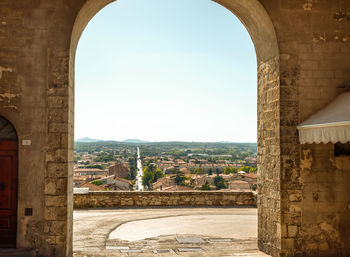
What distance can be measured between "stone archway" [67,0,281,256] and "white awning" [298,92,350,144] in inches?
23.3

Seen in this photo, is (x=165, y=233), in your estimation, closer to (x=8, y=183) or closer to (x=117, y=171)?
(x=8, y=183)

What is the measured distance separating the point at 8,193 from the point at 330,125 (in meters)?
5.86

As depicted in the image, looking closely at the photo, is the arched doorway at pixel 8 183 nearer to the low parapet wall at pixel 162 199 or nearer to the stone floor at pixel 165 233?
the stone floor at pixel 165 233

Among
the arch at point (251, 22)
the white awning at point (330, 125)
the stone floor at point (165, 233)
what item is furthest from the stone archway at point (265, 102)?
the stone floor at point (165, 233)

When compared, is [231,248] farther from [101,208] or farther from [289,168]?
[101,208]

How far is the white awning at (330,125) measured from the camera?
18.0 feet

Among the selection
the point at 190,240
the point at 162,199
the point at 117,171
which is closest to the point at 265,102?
the point at 190,240

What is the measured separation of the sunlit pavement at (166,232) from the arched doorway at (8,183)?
4.41 ft

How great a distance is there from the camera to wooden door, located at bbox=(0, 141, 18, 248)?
6219 mm

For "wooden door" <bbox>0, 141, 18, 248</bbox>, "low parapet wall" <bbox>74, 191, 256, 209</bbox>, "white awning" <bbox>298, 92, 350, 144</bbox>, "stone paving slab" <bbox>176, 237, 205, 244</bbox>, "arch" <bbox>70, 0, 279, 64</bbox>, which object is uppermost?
"arch" <bbox>70, 0, 279, 64</bbox>

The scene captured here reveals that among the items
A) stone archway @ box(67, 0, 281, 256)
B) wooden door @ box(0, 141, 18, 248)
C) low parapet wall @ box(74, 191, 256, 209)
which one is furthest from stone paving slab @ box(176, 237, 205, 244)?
low parapet wall @ box(74, 191, 256, 209)

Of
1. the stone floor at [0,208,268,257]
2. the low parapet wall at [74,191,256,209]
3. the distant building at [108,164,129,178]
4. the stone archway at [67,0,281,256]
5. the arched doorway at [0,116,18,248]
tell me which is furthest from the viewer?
the distant building at [108,164,129,178]

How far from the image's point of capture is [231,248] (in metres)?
7.29

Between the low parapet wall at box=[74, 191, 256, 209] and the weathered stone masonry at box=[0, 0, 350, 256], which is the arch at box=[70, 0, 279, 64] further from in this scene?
the low parapet wall at box=[74, 191, 256, 209]
